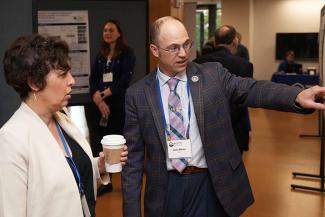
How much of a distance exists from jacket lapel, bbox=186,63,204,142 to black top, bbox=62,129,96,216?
56cm

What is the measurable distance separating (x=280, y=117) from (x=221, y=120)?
7.53 meters

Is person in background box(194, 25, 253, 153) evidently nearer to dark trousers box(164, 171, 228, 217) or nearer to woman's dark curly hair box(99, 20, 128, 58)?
woman's dark curly hair box(99, 20, 128, 58)

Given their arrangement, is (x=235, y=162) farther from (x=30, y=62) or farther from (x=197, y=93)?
(x=30, y=62)

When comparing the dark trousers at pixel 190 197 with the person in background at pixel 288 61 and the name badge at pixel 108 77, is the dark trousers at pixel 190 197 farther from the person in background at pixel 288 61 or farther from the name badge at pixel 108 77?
the person in background at pixel 288 61

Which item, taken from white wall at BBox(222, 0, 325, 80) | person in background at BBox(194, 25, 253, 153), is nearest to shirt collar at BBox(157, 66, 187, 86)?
person in background at BBox(194, 25, 253, 153)

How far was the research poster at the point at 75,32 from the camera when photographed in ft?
15.1

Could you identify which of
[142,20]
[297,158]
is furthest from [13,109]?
[297,158]

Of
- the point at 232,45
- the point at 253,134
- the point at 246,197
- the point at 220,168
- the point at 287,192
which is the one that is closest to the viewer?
the point at 220,168

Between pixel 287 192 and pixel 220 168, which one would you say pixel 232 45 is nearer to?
pixel 287 192

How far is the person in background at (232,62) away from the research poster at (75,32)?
1.46 metres

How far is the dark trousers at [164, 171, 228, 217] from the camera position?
2168 millimetres

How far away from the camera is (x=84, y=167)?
182 centimetres

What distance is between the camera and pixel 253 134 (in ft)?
25.1

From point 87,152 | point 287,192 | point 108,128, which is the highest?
point 87,152
